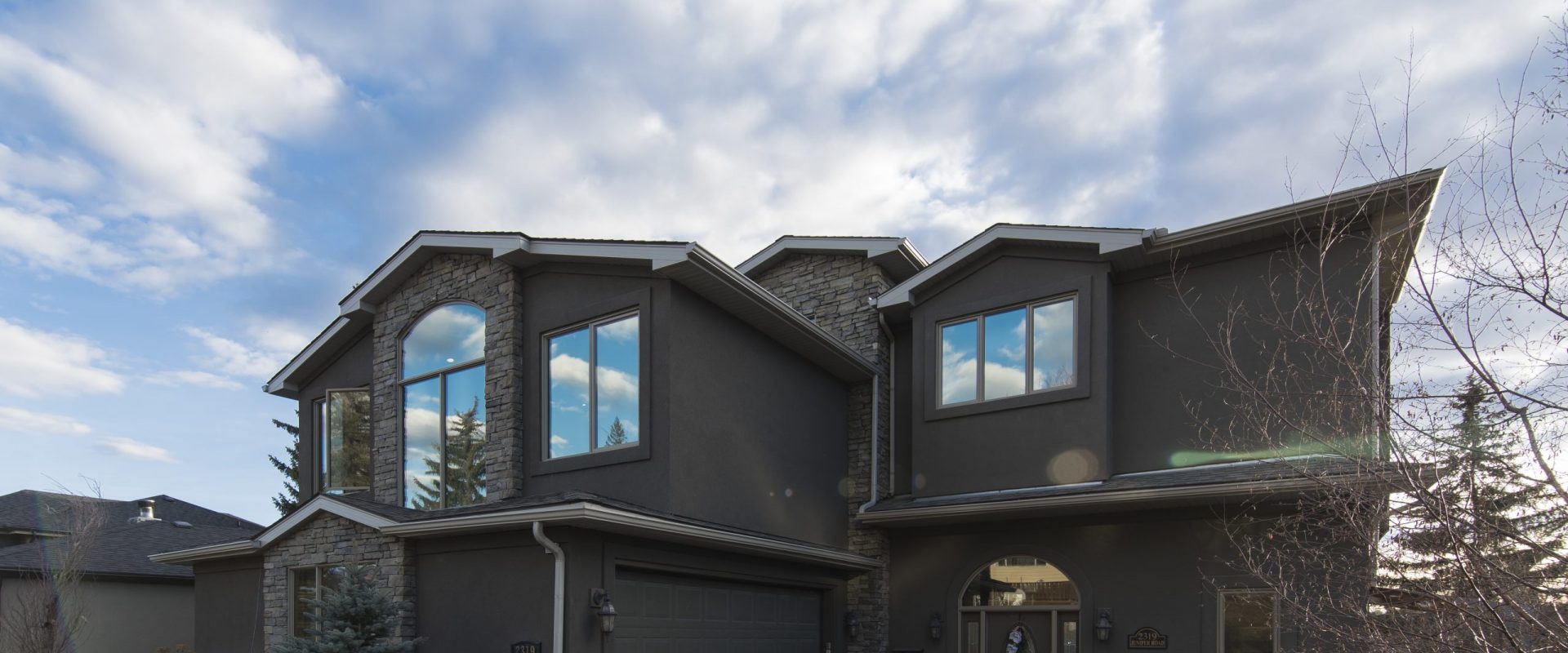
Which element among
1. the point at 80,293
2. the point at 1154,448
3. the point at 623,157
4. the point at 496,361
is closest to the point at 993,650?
the point at 1154,448

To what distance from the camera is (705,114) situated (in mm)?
12320

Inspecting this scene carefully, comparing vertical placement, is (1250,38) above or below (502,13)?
below

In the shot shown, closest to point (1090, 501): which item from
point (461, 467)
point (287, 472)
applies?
point (461, 467)

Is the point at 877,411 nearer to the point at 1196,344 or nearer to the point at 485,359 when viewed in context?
the point at 1196,344

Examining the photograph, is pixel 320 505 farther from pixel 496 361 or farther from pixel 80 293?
pixel 80 293

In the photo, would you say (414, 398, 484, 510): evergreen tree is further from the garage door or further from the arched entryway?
the arched entryway

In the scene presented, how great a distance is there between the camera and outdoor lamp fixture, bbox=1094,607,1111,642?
11.2m

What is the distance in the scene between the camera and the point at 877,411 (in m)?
13.7

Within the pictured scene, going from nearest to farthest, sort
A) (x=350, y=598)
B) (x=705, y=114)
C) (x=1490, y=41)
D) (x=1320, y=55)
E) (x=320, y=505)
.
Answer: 1. (x=1490, y=41)
2. (x=1320, y=55)
3. (x=350, y=598)
4. (x=320, y=505)
5. (x=705, y=114)

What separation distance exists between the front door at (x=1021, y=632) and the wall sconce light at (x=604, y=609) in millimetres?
5104

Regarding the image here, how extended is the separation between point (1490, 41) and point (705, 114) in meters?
8.58

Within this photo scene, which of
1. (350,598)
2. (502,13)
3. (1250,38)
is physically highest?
(502,13)

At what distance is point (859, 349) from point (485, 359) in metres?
5.01

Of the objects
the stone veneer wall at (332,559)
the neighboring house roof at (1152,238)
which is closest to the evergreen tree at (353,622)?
the stone veneer wall at (332,559)
